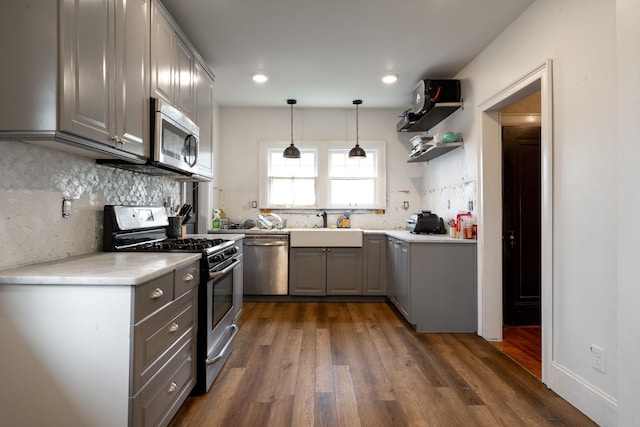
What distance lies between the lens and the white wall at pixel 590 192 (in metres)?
1.48

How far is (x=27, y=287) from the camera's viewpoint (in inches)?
51.6

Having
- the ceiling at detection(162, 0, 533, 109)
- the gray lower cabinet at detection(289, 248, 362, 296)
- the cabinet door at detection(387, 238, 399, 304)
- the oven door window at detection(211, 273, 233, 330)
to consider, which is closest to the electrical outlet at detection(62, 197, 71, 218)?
the oven door window at detection(211, 273, 233, 330)

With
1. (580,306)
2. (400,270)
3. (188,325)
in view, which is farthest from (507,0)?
(188,325)

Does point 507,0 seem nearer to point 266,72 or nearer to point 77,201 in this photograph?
point 266,72

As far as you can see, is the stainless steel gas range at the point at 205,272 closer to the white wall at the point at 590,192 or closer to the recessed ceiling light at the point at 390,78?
the white wall at the point at 590,192

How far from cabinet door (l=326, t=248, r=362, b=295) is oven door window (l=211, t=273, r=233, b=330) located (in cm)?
170

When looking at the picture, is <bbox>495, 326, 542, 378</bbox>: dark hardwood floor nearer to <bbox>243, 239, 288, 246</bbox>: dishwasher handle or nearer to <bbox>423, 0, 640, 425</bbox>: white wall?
<bbox>423, 0, 640, 425</bbox>: white wall

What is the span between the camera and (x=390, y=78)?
3602 millimetres

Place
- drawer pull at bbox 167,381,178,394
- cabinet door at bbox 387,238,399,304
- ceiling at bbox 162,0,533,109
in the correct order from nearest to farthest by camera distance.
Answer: drawer pull at bbox 167,381,178,394 < ceiling at bbox 162,0,533,109 < cabinet door at bbox 387,238,399,304

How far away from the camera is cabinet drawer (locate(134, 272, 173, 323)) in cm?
134

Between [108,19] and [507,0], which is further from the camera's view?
[507,0]

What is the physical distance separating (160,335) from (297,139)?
363 cm

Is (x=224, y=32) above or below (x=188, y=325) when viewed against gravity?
above

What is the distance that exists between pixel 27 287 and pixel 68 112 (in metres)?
0.71
